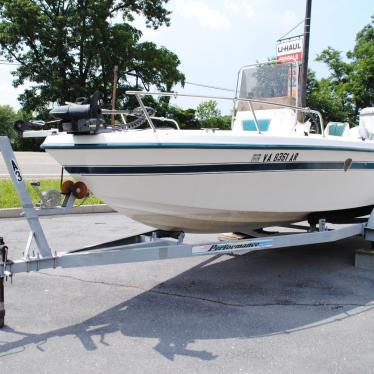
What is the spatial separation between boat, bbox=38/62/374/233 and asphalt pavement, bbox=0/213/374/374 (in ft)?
2.07

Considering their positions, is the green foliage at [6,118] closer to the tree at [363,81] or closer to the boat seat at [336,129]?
the tree at [363,81]

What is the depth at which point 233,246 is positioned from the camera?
4254 millimetres

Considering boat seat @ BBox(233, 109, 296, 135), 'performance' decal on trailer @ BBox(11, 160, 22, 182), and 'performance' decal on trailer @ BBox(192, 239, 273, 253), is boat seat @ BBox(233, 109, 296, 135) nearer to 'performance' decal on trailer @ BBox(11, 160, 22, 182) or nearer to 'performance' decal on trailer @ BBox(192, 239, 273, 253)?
'performance' decal on trailer @ BBox(192, 239, 273, 253)

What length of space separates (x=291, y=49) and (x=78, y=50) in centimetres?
1814

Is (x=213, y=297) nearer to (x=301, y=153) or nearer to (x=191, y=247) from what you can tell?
(x=191, y=247)

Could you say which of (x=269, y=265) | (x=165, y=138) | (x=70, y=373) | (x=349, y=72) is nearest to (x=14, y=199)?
(x=269, y=265)

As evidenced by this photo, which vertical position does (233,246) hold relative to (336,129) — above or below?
A: below

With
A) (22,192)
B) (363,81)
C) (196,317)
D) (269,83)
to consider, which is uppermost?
(363,81)

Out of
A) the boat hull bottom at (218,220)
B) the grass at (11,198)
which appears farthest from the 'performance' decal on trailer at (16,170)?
the grass at (11,198)

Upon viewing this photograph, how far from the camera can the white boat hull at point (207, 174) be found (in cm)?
386

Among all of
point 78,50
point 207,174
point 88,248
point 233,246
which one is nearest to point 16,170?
point 88,248

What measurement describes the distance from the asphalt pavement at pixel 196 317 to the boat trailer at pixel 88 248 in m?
0.46

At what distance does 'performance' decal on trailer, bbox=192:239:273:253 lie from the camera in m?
4.12

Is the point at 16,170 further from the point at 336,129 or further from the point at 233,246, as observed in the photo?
the point at 336,129
